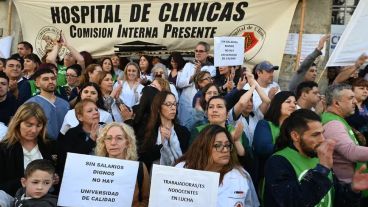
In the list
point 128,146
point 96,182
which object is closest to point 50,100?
point 128,146

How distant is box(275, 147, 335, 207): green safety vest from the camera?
10.4ft

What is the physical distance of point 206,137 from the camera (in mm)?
3688

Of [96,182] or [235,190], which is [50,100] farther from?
[235,190]

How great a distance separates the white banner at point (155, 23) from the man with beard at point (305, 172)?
5007 mm

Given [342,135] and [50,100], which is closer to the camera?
[342,135]

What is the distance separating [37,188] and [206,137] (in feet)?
4.17

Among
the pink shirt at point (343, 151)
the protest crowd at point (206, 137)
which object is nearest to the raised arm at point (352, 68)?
the protest crowd at point (206, 137)

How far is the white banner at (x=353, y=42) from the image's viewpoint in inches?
267

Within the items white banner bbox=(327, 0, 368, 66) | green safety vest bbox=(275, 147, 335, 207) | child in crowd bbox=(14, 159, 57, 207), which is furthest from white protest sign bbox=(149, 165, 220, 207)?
white banner bbox=(327, 0, 368, 66)

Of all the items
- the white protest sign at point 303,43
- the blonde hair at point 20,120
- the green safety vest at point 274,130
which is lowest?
the green safety vest at point 274,130

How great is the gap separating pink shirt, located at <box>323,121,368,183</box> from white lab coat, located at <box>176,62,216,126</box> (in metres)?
2.44

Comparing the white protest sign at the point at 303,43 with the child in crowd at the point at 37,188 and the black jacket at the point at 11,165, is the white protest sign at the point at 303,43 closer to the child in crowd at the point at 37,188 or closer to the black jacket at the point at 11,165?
the black jacket at the point at 11,165

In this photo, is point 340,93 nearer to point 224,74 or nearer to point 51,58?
point 224,74

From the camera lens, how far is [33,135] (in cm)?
411
